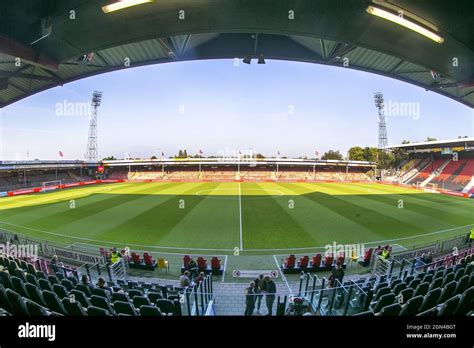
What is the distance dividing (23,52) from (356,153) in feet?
336

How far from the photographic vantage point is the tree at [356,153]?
90.8m

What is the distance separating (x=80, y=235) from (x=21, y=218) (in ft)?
32.0

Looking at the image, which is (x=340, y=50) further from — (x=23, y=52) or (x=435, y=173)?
(x=435, y=173)

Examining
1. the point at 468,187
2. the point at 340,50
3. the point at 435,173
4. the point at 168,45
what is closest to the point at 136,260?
the point at 168,45

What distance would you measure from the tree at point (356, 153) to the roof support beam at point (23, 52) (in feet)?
326

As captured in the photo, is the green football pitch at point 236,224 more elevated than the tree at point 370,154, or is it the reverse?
the tree at point 370,154

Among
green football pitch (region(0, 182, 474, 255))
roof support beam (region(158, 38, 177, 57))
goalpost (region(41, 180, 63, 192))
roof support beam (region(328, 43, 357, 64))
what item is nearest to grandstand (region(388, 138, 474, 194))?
green football pitch (region(0, 182, 474, 255))

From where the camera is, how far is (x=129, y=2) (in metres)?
4.09

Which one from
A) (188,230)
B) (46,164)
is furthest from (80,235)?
(46,164)

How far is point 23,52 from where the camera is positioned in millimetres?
4742

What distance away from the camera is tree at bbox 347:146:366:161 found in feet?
298

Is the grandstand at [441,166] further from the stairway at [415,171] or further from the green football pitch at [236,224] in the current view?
the green football pitch at [236,224]

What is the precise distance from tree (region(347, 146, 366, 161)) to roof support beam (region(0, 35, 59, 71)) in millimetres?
99337

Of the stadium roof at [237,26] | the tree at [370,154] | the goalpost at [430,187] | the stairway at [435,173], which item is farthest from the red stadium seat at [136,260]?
A: the tree at [370,154]
